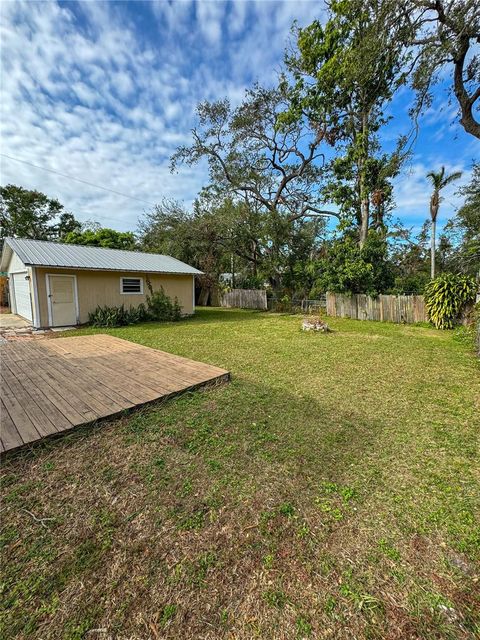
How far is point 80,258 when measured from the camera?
424 inches

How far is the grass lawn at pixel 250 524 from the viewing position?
1.36 metres

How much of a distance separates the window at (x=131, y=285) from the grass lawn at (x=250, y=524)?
30.3 feet

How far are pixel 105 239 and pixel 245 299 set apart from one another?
12586 millimetres

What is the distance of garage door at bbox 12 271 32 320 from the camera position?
10.6 metres

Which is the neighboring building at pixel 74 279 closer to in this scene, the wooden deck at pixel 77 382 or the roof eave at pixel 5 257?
the roof eave at pixel 5 257

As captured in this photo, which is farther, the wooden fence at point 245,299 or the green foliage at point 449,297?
the wooden fence at point 245,299

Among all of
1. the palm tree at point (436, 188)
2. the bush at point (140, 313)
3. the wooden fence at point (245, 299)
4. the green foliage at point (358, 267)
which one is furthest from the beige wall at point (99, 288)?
the palm tree at point (436, 188)

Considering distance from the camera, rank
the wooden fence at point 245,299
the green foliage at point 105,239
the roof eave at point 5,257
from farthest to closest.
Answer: the green foliage at point 105,239
the wooden fence at point 245,299
the roof eave at point 5,257

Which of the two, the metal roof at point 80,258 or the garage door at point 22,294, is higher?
the metal roof at point 80,258

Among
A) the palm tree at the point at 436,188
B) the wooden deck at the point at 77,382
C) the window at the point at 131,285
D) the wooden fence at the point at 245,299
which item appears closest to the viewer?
the wooden deck at the point at 77,382

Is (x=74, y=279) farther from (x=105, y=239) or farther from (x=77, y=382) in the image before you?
(x=105, y=239)

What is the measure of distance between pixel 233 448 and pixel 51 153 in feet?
46.2

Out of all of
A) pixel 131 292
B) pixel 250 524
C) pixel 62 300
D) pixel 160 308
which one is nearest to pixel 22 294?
pixel 62 300

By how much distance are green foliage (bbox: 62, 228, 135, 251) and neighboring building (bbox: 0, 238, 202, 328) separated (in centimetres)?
898
